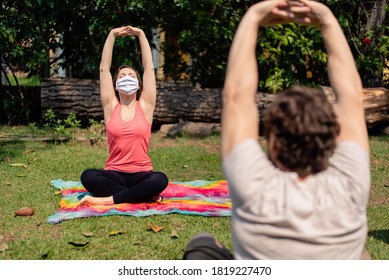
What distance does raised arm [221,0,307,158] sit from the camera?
2.43 meters

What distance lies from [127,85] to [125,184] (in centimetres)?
94

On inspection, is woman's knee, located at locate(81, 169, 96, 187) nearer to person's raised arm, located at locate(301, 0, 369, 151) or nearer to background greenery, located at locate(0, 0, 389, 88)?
person's raised arm, located at locate(301, 0, 369, 151)

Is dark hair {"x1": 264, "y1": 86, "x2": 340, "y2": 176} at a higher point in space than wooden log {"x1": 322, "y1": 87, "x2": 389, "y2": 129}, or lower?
higher

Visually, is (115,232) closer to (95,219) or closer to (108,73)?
(95,219)

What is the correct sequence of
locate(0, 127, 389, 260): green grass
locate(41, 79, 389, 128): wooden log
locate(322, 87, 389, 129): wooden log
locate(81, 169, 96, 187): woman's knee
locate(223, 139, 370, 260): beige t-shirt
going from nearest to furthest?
locate(223, 139, 370, 260): beige t-shirt → locate(0, 127, 389, 260): green grass → locate(81, 169, 96, 187): woman's knee → locate(322, 87, 389, 129): wooden log → locate(41, 79, 389, 128): wooden log

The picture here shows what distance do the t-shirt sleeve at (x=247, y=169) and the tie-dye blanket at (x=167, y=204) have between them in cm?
306

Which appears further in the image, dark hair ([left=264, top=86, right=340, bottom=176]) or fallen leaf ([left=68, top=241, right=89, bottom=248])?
fallen leaf ([left=68, top=241, right=89, bottom=248])

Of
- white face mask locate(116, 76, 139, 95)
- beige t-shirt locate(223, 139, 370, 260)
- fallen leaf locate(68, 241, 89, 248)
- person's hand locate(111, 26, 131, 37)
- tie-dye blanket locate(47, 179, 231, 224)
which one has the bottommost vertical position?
tie-dye blanket locate(47, 179, 231, 224)

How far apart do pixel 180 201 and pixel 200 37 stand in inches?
215

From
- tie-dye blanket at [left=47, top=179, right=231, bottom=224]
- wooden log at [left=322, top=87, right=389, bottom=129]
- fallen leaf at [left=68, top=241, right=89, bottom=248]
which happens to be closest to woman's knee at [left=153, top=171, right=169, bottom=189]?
tie-dye blanket at [left=47, top=179, right=231, bottom=224]

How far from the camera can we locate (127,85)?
589cm

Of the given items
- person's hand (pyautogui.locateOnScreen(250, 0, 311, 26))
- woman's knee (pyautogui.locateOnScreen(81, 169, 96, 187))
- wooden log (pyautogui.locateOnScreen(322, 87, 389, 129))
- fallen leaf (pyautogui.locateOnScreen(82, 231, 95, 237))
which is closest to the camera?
person's hand (pyautogui.locateOnScreen(250, 0, 311, 26))

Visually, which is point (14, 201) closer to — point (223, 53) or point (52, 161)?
point (52, 161)

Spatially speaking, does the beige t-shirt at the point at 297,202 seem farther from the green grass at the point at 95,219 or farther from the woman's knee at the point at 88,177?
the woman's knee at the point at 88,177
